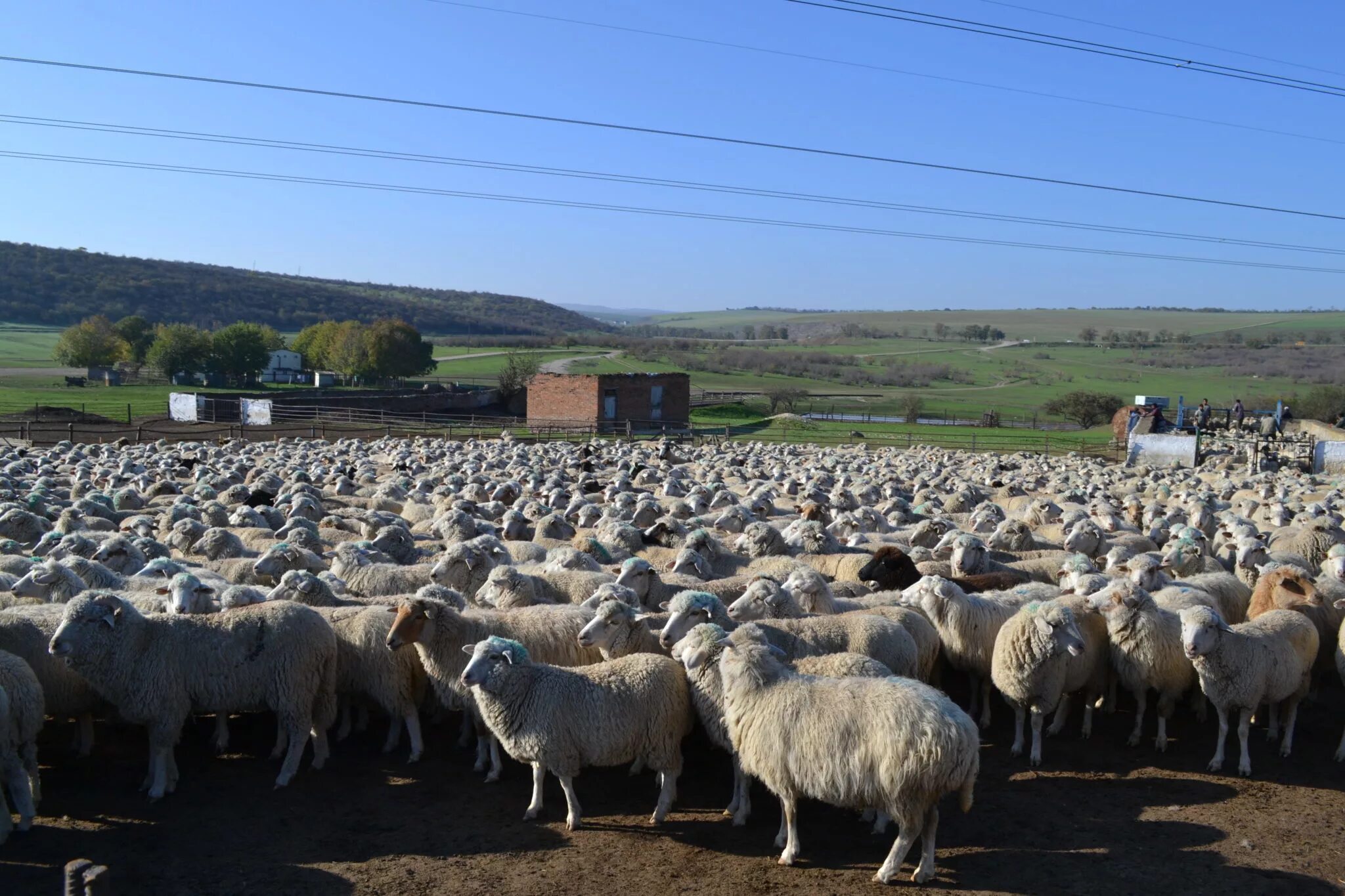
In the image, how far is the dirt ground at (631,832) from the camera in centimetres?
610

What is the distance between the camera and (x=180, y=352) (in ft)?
→ 271

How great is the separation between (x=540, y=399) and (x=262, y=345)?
41581mm

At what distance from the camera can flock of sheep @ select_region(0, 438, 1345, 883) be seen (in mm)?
6570

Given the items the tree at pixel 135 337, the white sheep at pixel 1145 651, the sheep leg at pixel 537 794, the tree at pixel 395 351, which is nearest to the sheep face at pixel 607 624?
the sheep leg at pixel 537 794

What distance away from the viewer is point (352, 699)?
8.60 meters

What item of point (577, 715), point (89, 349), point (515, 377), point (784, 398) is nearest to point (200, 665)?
point (577, 715)

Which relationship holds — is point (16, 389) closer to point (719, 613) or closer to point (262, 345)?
point (262, 345)

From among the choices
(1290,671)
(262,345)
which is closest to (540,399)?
(262,345)

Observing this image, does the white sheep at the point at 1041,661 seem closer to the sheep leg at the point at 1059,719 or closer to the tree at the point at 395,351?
the sheep leg at the point at 1059,719

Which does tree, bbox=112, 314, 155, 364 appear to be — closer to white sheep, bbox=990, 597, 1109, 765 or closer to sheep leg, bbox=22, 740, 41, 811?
sheep leg, bbox=22, 740, 41, 811

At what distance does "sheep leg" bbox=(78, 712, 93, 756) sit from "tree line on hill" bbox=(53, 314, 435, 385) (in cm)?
8229

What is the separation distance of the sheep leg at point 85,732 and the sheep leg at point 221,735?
A: 944mm

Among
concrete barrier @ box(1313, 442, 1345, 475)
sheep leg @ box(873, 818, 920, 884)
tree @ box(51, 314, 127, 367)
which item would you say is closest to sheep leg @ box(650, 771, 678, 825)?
sheep leg @ box(873, 818, 920, 884)

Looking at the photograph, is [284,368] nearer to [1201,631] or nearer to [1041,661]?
[1041,661]
